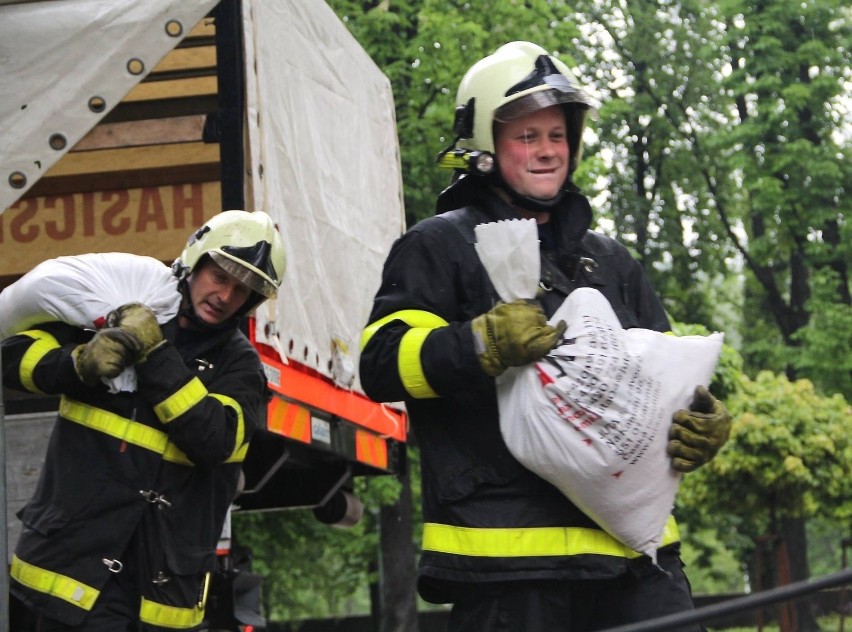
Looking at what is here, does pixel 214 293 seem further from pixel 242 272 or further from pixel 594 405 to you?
pixel 594 405

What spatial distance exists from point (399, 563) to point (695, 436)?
56.5ft

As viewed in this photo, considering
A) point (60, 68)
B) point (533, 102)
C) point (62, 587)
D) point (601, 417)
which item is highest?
point (60, 68)

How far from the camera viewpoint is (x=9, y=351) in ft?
15.1

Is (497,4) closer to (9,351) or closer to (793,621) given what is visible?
(9,351)

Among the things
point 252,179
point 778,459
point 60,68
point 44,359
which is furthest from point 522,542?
point 778,459

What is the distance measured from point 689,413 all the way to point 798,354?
23009mm

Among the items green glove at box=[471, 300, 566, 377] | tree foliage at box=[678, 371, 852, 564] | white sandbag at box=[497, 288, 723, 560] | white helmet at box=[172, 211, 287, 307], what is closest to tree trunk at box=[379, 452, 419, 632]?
tree foliage at box=[678, 371, 852, 564]

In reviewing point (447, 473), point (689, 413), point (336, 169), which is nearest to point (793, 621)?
point (689, 413)

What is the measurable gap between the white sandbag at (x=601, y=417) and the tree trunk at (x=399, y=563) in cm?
1665

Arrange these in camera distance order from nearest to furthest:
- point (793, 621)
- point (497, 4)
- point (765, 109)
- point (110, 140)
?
1. point (793, 621)
2. point (110, 140)
3. point (497, 4)
4. point (765, 109)

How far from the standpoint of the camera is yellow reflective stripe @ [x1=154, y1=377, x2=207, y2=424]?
4383 mm

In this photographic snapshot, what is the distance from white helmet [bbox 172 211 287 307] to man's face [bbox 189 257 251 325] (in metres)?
0.03

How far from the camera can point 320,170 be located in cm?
740

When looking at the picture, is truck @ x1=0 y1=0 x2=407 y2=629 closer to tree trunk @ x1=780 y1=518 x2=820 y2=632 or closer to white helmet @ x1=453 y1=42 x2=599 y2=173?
white helmet @ x1=453 y1=42 x2=599 y2=173
